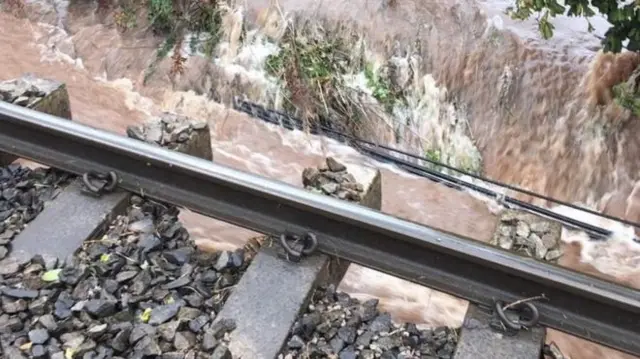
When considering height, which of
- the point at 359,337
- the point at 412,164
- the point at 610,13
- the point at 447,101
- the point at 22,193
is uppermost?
the point at 610,13

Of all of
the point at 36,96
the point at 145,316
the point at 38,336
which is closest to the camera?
the point at 38,336

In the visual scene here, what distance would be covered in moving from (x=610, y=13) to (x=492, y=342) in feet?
7.88

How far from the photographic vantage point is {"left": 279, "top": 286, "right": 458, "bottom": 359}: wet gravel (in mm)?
2734

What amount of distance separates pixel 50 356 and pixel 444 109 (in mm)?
3696

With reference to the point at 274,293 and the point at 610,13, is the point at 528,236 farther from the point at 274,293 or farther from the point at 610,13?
the point at 610,13

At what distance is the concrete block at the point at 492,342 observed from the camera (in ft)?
8.82

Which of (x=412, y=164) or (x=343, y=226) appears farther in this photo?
(x=412, y=164)

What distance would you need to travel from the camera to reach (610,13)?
429 cm

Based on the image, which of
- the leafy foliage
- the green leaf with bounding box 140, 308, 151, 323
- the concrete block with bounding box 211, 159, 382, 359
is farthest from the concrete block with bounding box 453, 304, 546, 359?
the leafy foliage

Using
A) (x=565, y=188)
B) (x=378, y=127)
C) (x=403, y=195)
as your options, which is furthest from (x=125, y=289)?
(x=565, y=188)

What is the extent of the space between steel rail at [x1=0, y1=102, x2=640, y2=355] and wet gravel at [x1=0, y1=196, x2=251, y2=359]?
214mm

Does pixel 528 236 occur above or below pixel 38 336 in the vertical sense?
above

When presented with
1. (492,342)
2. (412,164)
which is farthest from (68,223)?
(412,164)

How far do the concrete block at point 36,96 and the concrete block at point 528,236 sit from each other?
2.26 meters
